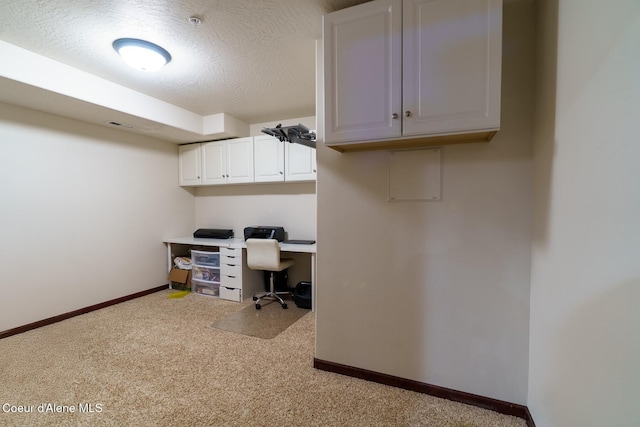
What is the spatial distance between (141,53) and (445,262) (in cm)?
258

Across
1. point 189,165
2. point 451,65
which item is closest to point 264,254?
point 189,165

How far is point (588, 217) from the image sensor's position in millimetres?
942

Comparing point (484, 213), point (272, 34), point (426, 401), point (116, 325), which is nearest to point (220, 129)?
point (272, 34)

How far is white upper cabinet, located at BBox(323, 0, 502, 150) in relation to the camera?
1.31m

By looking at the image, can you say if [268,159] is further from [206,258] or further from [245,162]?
[206,258]

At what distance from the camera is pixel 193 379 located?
6.28 ft

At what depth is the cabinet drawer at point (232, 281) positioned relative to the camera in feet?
11.5

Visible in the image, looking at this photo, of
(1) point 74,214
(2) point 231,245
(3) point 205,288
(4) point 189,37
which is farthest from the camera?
(3) point 205,288

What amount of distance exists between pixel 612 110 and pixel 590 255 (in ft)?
1.50

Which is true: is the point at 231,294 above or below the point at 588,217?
below

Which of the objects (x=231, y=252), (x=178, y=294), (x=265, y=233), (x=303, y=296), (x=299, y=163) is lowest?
(x=178, y=294)

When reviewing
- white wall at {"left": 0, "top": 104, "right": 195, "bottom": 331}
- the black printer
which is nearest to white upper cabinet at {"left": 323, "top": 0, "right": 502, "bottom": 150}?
the black printer

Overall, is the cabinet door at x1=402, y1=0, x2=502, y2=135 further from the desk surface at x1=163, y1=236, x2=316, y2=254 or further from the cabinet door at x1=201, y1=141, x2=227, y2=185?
the cabinet door at x1=201, y1=141, x2=227, y2=185

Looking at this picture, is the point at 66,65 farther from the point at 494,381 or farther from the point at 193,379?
the point at 494,381
